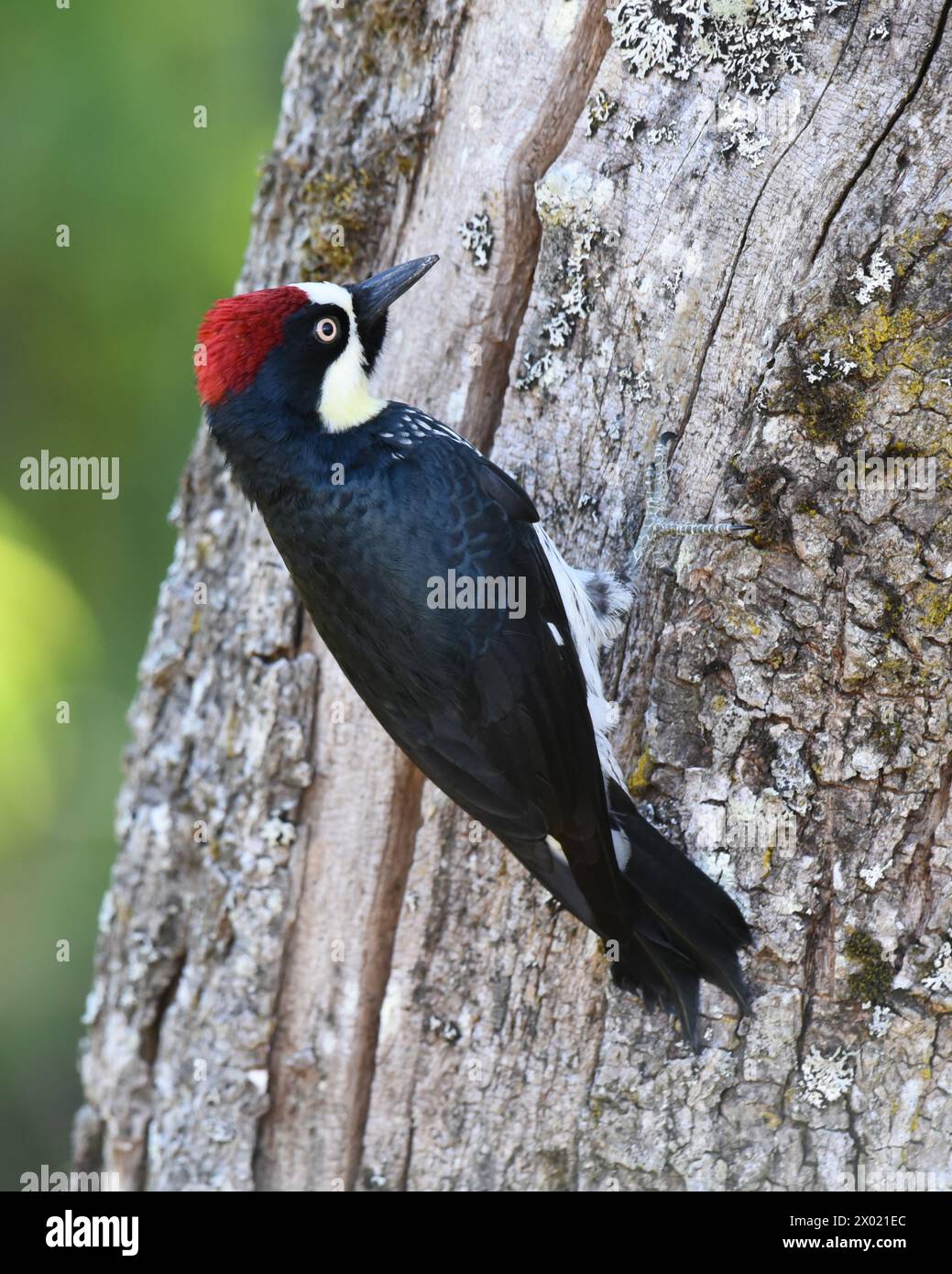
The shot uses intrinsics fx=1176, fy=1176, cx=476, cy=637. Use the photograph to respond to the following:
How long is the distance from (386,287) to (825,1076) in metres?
1.81

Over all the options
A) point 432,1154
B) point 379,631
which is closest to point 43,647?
point 379,631

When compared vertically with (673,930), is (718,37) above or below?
above

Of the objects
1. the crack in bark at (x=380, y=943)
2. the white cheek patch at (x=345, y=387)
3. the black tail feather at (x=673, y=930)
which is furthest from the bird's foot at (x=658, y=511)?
the crack in bark at (x=380, y=943)

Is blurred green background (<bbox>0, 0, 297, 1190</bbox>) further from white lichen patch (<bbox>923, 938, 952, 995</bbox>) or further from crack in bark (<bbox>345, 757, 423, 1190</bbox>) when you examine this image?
white lichen patch (<bbox>923, 938, 952, 995</bbox>)

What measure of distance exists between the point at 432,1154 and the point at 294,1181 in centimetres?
40

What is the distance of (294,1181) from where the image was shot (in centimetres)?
285

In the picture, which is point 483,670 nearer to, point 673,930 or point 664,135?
point 673,930

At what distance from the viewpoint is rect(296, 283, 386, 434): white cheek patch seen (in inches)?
97.0

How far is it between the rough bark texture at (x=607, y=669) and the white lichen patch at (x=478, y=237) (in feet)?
0.05

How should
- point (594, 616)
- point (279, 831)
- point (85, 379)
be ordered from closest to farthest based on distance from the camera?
point (594, 616)
point (279, 831)
point (85, 379)

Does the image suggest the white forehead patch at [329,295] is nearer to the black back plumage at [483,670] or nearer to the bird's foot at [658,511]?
the black back plumage at [483,670]

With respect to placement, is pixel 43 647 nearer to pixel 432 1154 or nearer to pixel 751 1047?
pixel 432 1154

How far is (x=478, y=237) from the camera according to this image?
8.25 ft

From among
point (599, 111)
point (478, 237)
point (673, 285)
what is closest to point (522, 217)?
point (478, 237)
